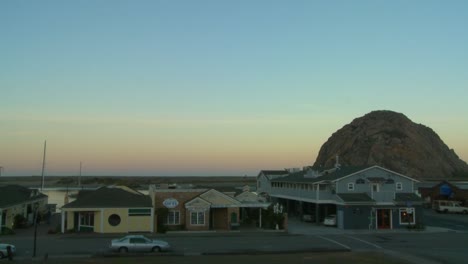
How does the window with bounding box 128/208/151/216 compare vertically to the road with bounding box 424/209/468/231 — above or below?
above

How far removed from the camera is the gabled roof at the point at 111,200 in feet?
158

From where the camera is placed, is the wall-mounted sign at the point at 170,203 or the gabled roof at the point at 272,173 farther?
the gabled roof at the point at 272,173

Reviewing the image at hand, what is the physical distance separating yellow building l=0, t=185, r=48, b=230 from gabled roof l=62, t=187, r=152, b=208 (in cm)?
462

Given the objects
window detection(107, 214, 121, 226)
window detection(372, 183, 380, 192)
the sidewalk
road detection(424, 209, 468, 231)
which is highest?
window detection(372, 183, 380, 192)

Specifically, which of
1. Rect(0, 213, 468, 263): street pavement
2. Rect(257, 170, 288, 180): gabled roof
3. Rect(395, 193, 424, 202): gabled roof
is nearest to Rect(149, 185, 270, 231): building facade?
Rect(0, 213, 468, 263): street pavement

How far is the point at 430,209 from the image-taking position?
86.2 m

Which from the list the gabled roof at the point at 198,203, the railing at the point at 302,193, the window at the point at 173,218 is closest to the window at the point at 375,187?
the railing at the point at 302,193

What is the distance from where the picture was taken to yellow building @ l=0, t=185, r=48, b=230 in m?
48.6

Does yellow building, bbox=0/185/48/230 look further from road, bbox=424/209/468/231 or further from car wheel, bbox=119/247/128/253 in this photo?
road, bbox=424/209/468/231

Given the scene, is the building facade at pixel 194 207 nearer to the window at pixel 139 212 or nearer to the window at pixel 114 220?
the window at pixel 139 212

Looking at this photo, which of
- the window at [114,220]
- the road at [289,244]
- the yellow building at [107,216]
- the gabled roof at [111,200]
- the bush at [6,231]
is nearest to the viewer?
the road at [289,244]

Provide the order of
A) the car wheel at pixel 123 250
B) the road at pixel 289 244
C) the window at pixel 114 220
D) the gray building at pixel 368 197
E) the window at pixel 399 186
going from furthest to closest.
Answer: the window at pixel 399 186 < the gray building at pixel 368 197 < the window at pixel 114 220 < the road at pixel 289 244 < the car wheel at pixel 123 250

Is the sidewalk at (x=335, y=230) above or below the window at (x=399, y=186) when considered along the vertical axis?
below

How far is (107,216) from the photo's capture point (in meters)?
48.1
